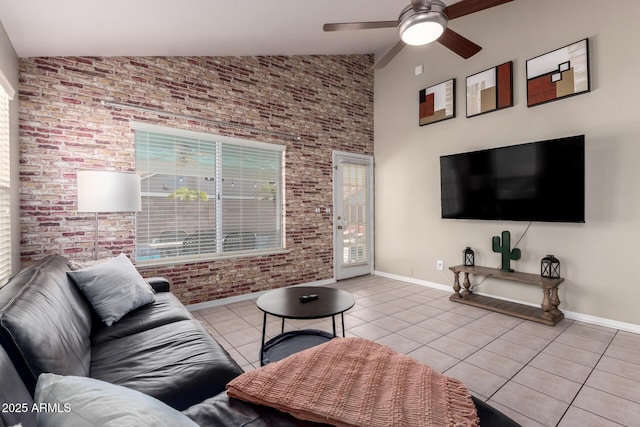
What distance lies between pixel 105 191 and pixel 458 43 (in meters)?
3.37

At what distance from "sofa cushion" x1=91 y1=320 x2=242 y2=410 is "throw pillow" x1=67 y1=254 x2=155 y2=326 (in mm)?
341

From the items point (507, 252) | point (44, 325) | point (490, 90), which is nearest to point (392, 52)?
point (490, 90)

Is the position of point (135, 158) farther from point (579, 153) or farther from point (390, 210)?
point (579, 153)

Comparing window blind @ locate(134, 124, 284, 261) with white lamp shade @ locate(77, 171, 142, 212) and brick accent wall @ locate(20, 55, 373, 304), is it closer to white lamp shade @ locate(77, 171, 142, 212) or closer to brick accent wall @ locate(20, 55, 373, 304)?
brick accent wall @ locate(20, 55, 373, 304)

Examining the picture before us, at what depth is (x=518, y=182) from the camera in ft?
11.9

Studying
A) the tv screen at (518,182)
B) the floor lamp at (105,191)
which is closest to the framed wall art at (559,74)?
the tv screen at (518,182)

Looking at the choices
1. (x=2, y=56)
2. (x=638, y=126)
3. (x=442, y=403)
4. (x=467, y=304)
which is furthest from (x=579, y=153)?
(x=2, y=56)

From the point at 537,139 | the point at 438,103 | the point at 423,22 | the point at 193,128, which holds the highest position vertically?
the point at 438,103

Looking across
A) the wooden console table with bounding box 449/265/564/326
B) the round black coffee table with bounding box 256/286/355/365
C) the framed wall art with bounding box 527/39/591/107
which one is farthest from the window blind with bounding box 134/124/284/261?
the framed wall art with bounding box 527/39/591/107

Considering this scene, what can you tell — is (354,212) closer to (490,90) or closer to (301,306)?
(490,90)

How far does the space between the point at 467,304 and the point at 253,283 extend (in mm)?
2855

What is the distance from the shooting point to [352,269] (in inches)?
215

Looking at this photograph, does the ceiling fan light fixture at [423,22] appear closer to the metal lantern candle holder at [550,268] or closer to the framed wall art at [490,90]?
the framed wall art at [490,90]

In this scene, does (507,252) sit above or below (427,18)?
below
